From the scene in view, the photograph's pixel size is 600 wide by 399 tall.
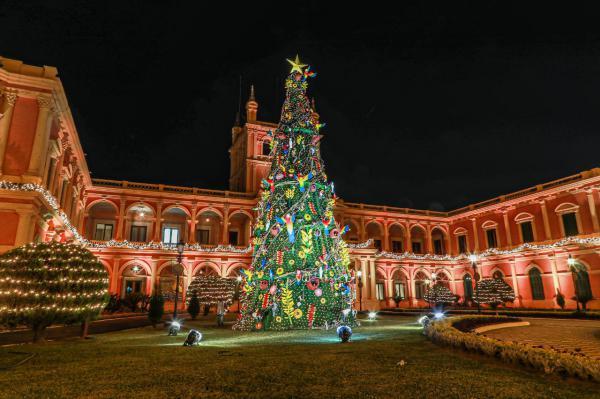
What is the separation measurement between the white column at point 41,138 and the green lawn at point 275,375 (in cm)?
1014

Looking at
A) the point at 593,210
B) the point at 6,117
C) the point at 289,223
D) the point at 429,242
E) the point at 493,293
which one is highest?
the point at 6,117

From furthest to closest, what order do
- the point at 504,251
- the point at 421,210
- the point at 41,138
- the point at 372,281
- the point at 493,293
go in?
the point at 421,210, the point at 372,281, the point at 504,251, the point at 493,293, the point at 41,138

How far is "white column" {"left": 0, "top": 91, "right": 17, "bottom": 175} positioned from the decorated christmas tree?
11245 mm

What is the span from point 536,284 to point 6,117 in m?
35.3

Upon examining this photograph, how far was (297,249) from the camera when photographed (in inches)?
460

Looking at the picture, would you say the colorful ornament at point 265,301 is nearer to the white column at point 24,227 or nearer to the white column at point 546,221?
the white column at point 24,227

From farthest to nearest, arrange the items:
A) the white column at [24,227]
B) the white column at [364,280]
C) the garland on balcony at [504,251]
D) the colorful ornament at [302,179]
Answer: the white column at [364,280]
the garland on balcony at [504,251]
the white column at [24,227]
the colorful ornament at [302,179]

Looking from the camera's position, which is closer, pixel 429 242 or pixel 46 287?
pixel 46 287

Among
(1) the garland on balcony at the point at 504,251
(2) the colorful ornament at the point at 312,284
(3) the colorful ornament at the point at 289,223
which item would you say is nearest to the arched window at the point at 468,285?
(1) the garland on balcony at the point at 504,251

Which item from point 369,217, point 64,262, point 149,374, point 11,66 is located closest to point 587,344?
point 149,374

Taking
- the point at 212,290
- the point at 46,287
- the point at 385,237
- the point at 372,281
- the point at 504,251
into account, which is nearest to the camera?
the point at 46,287

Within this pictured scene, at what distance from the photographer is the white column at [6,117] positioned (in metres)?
15.0

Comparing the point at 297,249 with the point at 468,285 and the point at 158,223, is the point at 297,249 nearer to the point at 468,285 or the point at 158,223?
the point at 158,223

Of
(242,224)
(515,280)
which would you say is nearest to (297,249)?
(242,224)
